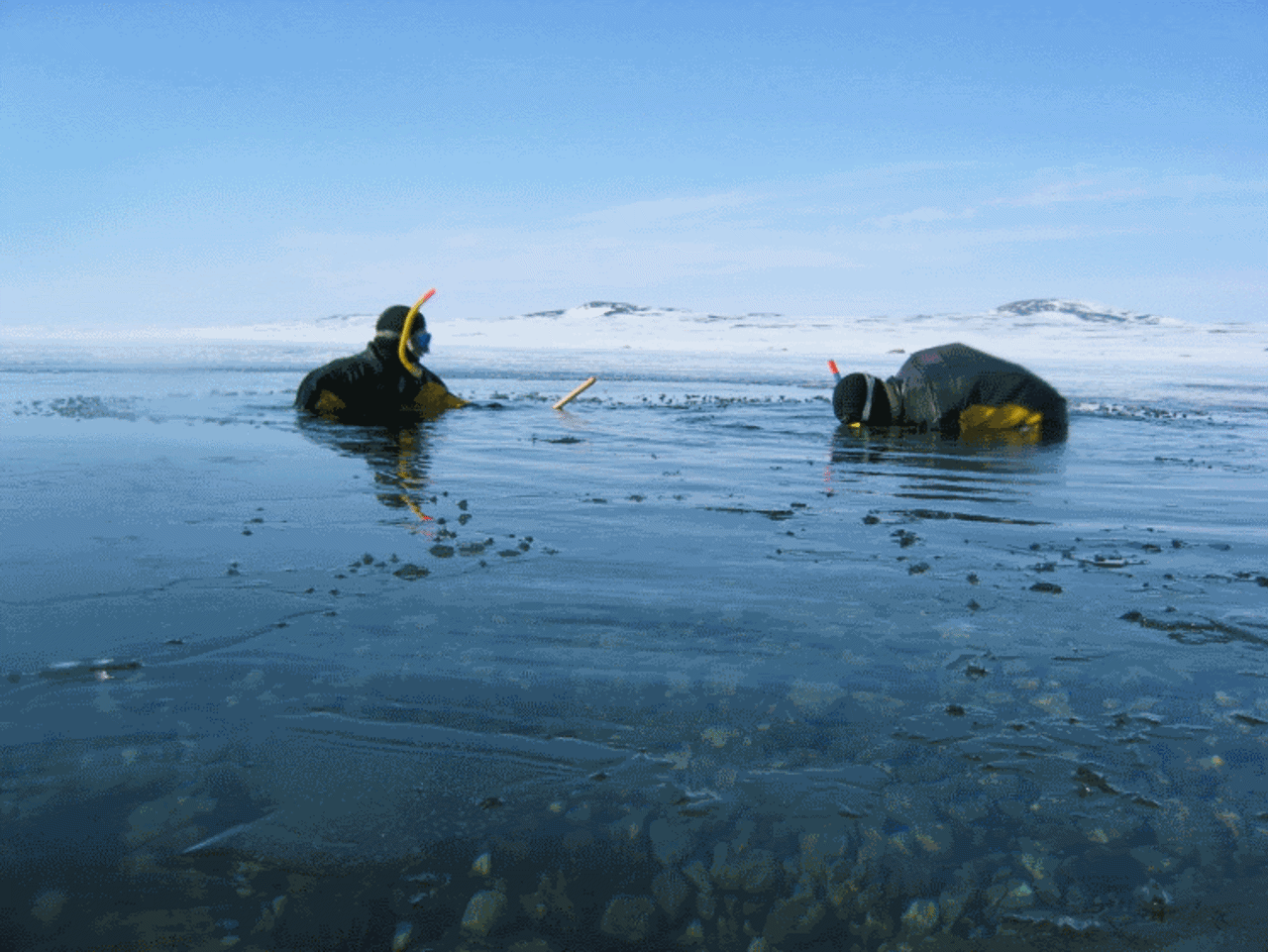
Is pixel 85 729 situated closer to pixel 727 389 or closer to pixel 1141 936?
pixel 1141 936

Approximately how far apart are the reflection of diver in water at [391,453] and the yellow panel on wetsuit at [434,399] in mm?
1272

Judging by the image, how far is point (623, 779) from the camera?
247 centimetres

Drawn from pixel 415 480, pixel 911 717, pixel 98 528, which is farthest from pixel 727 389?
pixel 911 717

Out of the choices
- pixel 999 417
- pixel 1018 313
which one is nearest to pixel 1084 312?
pixel 1018 313

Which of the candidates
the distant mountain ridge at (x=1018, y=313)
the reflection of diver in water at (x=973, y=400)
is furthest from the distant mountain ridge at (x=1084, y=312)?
the reflection of diver in water at (x=973, y=400)

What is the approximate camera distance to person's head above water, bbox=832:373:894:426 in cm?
1160

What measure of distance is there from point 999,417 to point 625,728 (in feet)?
32.2

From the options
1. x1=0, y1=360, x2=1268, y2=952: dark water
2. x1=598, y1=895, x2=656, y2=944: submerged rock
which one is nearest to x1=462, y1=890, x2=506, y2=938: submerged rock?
x1=0, y1=360, x2=1268, y2=952: dark water

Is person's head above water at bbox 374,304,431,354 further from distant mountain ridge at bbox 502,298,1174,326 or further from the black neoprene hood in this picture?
distant mountain ridge at bbox 502,298,1174,326

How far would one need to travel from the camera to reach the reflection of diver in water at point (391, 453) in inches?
258

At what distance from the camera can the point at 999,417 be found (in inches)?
450

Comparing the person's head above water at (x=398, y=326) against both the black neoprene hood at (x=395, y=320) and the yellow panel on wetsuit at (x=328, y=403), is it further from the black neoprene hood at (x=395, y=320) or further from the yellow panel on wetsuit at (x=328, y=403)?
the yellow panel on wetsuit at (x=328, y=403)

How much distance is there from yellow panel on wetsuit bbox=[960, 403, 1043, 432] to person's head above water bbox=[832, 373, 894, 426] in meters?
0.89

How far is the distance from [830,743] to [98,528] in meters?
4.31
